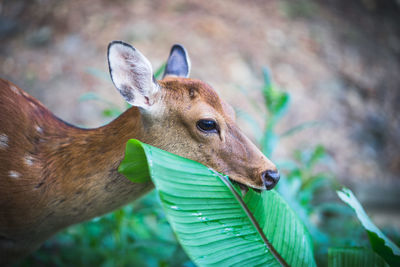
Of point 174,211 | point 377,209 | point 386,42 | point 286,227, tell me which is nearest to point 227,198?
point 174,211

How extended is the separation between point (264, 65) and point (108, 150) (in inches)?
179

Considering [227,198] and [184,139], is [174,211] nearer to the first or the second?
[227,198]

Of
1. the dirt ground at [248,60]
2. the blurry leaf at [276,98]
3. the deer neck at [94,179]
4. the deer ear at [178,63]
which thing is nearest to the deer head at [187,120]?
the deer neck at [94,179]

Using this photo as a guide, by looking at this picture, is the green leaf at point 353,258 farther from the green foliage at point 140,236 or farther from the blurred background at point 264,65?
the blurred background at point 264,65

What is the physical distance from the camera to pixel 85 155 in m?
1.81

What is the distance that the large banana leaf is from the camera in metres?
1.21

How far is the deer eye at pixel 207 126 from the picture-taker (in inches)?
64.5

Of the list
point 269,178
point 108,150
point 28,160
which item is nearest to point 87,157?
point 108,150

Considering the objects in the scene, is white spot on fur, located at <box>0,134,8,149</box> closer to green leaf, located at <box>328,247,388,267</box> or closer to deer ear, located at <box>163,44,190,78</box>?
deer ear, located at <box>163,44,190,78</box>

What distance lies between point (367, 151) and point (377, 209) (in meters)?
1.07

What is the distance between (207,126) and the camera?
1.65 meters

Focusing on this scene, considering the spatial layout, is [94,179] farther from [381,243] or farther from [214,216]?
[381,243]

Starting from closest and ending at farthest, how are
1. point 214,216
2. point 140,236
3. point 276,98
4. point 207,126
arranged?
point 214,216, point 207,126, point 276,98, point 140,236

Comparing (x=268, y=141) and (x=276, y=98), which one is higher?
(x=276, y=98)
